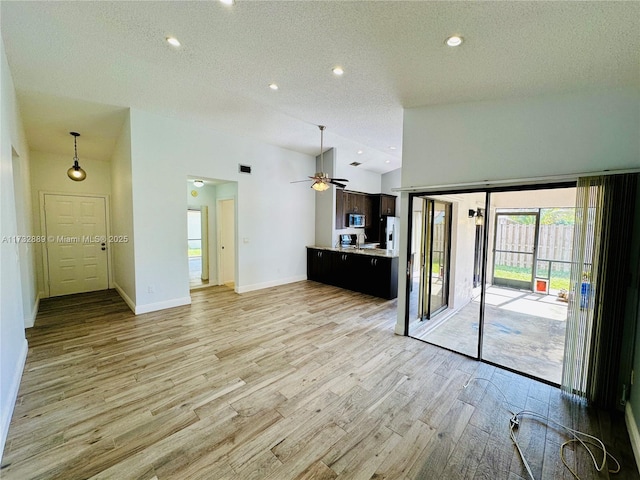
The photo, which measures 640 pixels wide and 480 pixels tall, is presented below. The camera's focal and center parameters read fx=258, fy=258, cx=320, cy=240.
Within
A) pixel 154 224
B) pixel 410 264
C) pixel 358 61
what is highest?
pixel 358 61

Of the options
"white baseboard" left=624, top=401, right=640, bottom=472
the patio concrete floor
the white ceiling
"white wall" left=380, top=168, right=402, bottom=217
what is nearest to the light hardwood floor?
"white baseboard" left=624, top=401, right=640, bottom=472

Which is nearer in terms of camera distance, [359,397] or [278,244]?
[359,397]

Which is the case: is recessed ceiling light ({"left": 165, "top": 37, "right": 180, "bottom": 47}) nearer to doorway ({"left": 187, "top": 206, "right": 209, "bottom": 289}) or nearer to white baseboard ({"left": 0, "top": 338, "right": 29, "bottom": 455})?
white baseboard ({"left": 0, "top": 338, "right": 29, "bottom": 455})

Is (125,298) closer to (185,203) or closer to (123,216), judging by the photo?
(123,216)

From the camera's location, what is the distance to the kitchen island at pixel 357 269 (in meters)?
5.37

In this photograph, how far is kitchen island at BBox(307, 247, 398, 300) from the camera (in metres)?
5.37

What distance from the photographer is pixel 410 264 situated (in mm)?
3645

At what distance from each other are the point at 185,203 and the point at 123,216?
1336 millimetres

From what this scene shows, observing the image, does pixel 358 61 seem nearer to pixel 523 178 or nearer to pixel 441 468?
pixel 523 178

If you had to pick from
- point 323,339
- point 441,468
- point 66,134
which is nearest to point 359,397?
point 441,468

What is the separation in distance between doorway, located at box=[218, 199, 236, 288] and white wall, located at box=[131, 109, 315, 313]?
0.88 m

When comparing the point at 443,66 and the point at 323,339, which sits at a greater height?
the point at 443,66

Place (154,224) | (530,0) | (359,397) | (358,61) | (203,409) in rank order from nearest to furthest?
(530,0) → (203,409) → (359,397) → (358,61) → (154,224)

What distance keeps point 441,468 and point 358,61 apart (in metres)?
3.41
